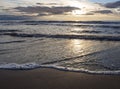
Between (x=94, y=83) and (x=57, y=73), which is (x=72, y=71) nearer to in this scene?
(x=57, y=73)

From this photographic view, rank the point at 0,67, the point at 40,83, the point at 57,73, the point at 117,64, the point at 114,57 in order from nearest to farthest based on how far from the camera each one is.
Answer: the point at 40,83 < the point at 57,73 < the point at 0,67 < the point at 117,64 < the point at 114,57

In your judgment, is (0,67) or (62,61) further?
(62,61)

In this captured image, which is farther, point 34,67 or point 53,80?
point 34,67

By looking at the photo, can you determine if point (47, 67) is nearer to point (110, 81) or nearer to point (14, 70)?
point (14, 70)

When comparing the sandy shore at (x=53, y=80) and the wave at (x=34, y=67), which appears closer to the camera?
the sandy shore at (x=53, y=80)

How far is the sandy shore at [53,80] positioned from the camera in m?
7.44

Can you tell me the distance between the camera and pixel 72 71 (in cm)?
902

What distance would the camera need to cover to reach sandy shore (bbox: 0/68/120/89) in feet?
24.4

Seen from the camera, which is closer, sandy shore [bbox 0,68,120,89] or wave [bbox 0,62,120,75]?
sandy shore [bbox 0,68,120,89]

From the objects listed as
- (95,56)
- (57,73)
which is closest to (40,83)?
(57,73)

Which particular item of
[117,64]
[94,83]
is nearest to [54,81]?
[94,83]

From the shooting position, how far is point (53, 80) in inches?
316

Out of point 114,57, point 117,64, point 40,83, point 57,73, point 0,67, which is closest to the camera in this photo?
point 40,83

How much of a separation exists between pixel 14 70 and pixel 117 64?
388 centimetres
